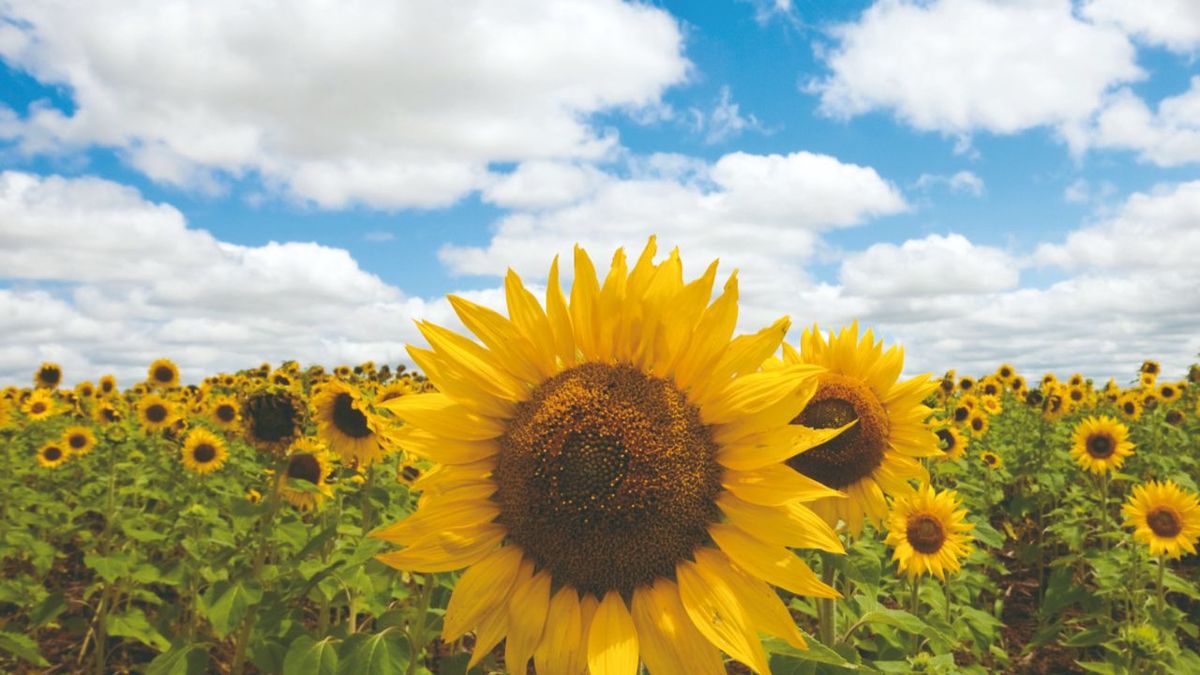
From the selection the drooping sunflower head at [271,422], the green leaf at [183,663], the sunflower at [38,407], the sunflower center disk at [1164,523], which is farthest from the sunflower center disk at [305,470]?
the sunflower at [38,407]

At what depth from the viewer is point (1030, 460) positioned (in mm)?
11328

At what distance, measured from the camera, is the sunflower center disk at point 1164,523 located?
6.56 m

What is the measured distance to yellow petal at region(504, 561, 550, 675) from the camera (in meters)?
1.97

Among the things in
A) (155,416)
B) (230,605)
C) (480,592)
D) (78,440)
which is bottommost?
(230,605)

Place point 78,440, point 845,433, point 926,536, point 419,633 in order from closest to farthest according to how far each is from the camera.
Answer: point 419,633
point 845,433
point 926,536
point 78,440

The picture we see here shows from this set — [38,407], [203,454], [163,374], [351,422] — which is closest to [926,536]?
[351,422]

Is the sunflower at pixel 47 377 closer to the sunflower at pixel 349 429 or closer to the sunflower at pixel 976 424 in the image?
the sunflower at pixel 349 429

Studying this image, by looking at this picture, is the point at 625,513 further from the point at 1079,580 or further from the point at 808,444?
the point at 1079,580

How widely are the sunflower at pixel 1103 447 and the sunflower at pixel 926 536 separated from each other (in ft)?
12.5

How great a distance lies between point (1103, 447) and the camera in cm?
866

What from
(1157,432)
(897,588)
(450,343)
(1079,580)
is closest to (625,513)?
(450,343)

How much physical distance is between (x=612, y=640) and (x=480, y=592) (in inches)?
14.3

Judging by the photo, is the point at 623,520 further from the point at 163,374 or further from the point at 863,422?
the point at 163,374

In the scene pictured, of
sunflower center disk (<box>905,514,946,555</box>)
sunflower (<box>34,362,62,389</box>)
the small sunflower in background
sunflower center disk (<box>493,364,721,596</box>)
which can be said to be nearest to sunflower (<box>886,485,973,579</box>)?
sunflower center disk (<box>905,514,946,555</box>)
